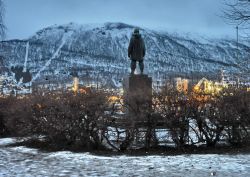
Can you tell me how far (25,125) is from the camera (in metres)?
16.0

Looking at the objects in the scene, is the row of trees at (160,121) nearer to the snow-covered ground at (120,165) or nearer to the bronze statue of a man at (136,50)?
the snow-covered ground at (120,165)

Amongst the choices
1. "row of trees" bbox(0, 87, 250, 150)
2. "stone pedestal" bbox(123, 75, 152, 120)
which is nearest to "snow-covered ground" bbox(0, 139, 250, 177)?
"row of trees" bbox(0, 87, 250, 150)

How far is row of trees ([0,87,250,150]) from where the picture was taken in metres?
13.9

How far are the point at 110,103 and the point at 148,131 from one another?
1.50 m

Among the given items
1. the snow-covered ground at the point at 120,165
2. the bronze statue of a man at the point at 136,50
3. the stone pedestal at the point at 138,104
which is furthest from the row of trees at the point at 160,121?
the bronze statue of a man at the point at 136,50

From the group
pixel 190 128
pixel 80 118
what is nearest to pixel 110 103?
pixel 80 118

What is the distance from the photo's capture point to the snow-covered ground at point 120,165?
10.1 metres

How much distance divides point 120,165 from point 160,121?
2.94 m

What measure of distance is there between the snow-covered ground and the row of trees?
3.54ft

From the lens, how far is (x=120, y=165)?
11289 mm

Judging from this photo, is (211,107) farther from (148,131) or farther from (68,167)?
(68,167)

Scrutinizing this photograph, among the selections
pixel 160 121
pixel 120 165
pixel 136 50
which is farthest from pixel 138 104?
pixel 136 50

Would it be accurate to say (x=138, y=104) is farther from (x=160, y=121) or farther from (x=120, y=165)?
(x=120, y=165)

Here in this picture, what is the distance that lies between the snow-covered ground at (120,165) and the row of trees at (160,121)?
108cm
